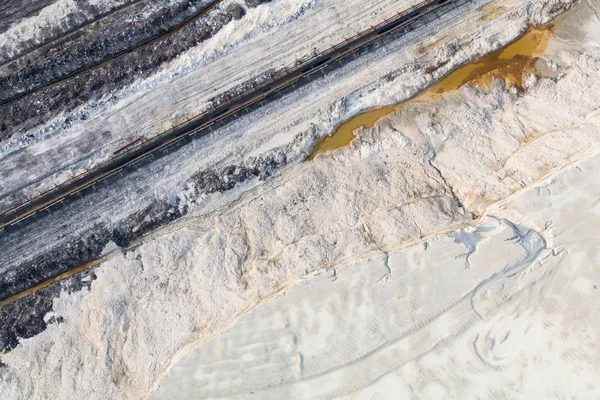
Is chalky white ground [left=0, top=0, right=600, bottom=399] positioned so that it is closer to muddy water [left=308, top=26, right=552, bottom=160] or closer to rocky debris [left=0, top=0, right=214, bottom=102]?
muddy water [left=308, top=26, right=552, bottom=160]

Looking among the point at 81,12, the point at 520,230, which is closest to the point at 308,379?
the point at 520,230

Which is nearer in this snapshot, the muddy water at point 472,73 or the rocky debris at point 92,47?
the muddy water at point 472,73

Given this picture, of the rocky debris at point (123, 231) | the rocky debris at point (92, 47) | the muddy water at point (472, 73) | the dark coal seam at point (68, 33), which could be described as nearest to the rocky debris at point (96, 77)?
the rocky debris at point (92, 47)

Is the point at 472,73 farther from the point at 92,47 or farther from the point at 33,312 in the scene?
the point at 33,312

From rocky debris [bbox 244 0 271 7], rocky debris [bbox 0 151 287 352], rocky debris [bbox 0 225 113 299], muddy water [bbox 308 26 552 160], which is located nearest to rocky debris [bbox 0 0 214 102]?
rocky debris [bbox 244 0 271 7]

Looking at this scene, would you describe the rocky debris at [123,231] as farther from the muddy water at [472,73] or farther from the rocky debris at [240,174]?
the muddy water at [472,73]

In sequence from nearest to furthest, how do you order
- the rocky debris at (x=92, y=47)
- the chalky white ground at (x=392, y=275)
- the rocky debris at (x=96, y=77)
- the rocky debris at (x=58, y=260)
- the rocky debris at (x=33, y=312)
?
the chalky white ground at (x=392, y=275), the rocky debris at (x=33, y=312), the rocky debris at (x=58, y=260), the rocky debris at (x=96, y=77), the rocky debris at (x=92, y=47)
